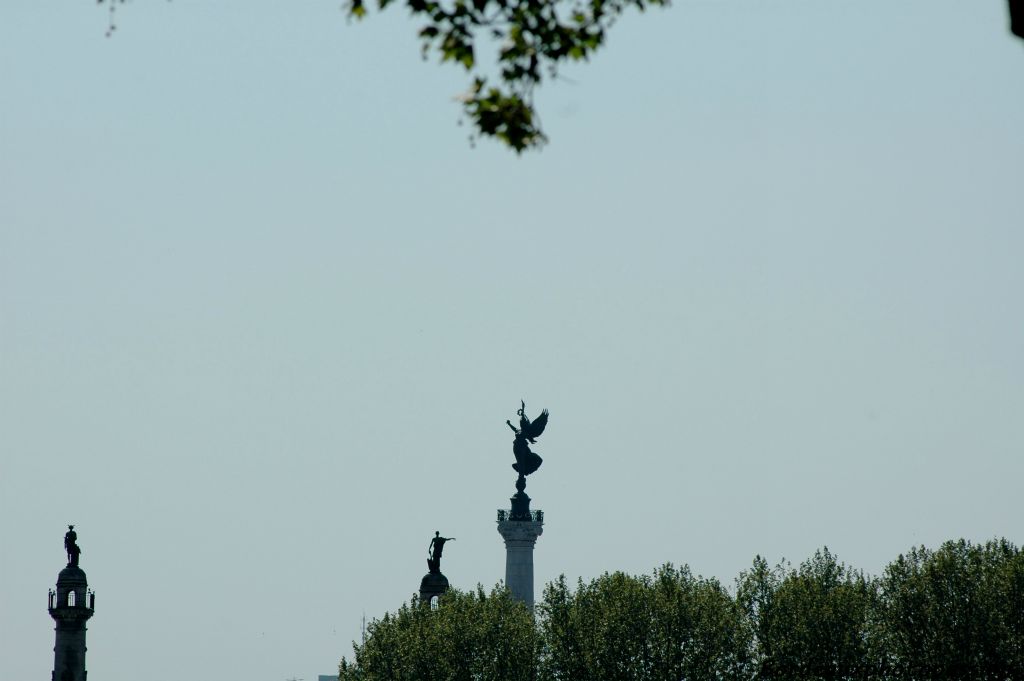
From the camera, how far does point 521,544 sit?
114062 mm

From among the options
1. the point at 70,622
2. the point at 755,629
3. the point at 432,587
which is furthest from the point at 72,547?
the point at 755,629

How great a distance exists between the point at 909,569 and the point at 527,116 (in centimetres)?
6690

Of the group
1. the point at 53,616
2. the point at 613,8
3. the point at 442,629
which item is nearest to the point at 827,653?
the point at 442,629

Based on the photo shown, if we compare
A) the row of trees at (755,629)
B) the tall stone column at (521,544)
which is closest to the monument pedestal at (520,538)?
the tall stone column at (521,544)

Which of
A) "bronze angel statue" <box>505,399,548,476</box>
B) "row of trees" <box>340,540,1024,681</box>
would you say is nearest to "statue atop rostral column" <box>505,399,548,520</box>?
"bronze angel statue" <box>505,399,548,476</box>

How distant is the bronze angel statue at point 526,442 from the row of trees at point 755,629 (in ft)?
70.8

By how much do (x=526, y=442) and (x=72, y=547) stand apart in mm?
28857

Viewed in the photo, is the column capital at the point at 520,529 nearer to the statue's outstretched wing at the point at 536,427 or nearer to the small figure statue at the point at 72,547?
the statue's outstretched wing at the point at 536,427

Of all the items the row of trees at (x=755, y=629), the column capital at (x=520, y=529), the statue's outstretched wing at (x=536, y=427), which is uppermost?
the statue's outstretched wing at (x=536, y=427)

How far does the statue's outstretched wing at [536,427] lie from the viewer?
115 m

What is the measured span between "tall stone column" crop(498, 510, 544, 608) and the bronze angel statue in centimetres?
262

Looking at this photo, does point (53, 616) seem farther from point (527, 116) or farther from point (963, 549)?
point (527, 116)

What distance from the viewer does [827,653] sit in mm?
80875

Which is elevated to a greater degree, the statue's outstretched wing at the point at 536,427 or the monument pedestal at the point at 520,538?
the statue's outstretched wing at the point at 536,427
